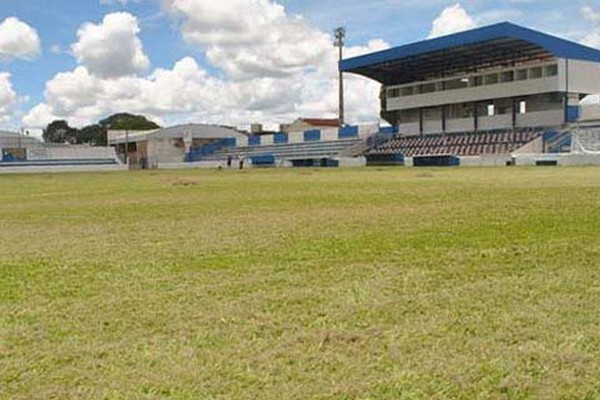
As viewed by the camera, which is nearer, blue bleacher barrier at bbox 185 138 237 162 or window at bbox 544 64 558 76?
window at bbox 544 64 558 76

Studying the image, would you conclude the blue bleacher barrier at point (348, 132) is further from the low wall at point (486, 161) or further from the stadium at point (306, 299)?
the stadium at point (306, 299)

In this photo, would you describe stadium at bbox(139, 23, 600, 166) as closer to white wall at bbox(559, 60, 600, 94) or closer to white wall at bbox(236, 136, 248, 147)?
white wall at bbox(559, 60, 600, 94)

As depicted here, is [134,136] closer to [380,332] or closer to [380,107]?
[380,107]

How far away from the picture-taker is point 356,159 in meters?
64.1

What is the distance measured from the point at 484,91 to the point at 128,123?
86.2 metres

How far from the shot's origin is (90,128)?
451 ft

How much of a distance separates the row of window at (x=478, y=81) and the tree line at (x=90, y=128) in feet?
234

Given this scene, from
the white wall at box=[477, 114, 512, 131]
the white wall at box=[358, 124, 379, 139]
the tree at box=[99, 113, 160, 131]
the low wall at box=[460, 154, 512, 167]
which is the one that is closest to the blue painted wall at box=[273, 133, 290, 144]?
the white wall at box=[358, 124, 379, 139]

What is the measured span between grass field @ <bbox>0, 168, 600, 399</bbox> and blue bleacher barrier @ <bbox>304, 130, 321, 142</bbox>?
69547mm

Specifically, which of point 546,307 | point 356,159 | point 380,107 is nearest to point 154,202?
point 546,307

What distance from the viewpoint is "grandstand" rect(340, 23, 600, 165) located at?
57.8m

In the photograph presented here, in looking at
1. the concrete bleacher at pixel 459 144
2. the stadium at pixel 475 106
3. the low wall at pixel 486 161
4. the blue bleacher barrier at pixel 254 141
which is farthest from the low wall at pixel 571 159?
the blue bleacher barrier at pixel 254 141

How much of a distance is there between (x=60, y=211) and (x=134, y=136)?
8449 centimetres

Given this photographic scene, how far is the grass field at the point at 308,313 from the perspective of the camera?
11.5 feet
